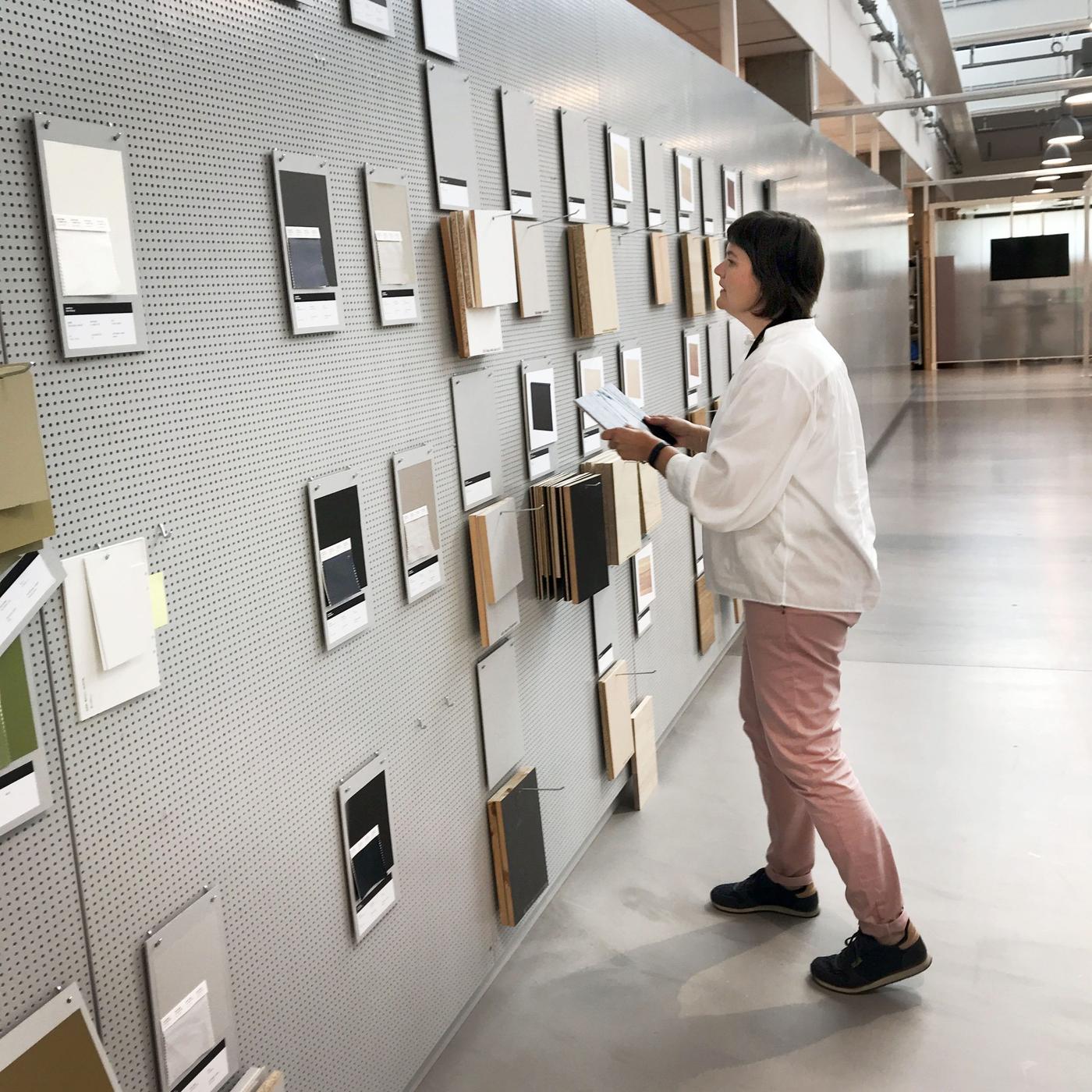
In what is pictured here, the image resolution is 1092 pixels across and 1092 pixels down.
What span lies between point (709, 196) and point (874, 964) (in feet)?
11.4

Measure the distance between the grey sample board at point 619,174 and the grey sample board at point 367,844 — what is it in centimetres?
218

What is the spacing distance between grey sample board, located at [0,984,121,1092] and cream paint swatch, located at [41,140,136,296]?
0.92 metres

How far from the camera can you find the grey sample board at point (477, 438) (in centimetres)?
258

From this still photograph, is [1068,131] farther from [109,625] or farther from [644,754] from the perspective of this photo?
[109,625]

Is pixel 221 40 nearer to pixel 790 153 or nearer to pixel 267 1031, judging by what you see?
pixel 267 1031

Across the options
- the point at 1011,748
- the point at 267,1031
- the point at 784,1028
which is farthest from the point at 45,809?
the point at 1011,748

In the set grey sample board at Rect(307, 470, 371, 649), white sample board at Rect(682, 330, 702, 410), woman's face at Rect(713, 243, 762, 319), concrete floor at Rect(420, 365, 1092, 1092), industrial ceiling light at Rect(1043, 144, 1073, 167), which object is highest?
industrial ceiling light at Rect(1043, 144, 1073, 167)

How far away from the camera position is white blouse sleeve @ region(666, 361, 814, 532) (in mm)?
2398

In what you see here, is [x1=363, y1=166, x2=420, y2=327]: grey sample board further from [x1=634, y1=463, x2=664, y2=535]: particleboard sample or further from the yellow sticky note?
[x1=634, y1=463, x2=664, y2=535]: particleboard sample

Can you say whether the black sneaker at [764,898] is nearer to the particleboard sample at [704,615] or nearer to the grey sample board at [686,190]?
the particleboard sample at [704,615]

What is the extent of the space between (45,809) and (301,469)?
0.77 metres

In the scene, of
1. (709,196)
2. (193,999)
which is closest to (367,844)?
(193,999)

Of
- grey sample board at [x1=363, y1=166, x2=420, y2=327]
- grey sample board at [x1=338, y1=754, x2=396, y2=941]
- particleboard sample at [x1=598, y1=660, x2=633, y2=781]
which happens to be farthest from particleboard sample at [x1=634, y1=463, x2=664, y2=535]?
grey sample board at [x1=338, y1=754, x2=396, y2=941]

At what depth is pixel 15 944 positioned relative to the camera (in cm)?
139
